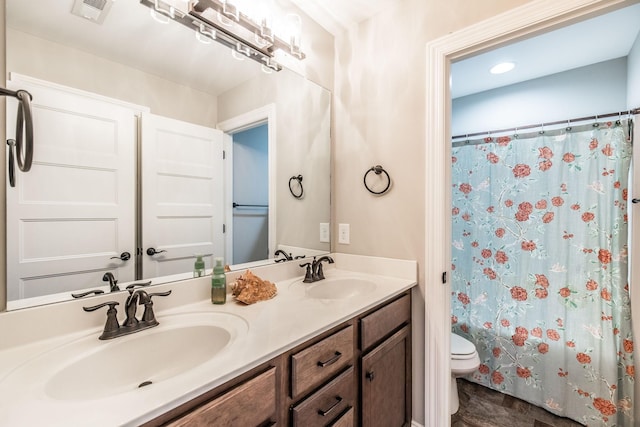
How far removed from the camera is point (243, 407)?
2.23ft

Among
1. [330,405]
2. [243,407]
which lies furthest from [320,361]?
[243,407]

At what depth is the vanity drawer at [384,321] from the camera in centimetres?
112

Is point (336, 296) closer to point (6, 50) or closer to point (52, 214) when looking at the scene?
point (52, 214)

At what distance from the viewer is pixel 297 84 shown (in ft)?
5.41

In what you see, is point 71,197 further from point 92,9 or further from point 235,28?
point 235,28

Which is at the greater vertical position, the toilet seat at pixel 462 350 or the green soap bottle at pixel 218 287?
the green soap bottle at pixel 218 287

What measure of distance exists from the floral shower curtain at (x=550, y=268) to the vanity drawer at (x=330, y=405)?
161cm

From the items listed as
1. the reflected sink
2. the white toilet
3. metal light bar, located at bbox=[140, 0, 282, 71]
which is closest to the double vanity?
the reflected sink

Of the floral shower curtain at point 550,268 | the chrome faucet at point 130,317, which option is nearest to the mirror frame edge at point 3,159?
the chrome faucet at point 130,317

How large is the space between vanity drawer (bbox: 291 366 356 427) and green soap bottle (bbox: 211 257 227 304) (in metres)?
0.50

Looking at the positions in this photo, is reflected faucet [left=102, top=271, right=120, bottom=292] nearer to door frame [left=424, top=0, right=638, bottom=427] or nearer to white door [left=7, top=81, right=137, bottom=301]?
white door [left=7, top=81, right=137, bottom=301]

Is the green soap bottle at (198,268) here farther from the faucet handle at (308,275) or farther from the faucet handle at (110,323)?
the faucet handle at (308,275)

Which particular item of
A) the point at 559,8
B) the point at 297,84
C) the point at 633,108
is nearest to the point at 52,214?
the point at 297,84

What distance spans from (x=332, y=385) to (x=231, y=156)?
106 centimetres
